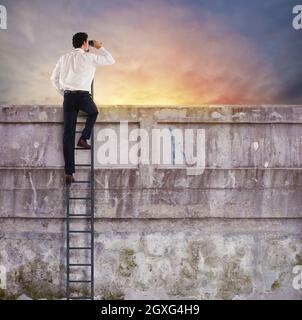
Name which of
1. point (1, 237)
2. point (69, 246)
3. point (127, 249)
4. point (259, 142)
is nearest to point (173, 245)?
point (127, 249)

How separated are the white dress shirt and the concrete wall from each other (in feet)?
1.64

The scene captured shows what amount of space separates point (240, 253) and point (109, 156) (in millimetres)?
2372

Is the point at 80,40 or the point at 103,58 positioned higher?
the point at 80,40

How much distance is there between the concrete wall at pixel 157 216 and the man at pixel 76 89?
0.96ft

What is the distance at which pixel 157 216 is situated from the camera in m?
7.46

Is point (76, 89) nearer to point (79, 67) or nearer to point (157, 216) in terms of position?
point (79, 67)

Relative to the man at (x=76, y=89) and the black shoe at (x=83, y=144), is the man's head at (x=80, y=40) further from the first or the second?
the black shoe at (x=83, y=144)

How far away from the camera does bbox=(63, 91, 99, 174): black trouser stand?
714cm

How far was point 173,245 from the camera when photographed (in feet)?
24.5

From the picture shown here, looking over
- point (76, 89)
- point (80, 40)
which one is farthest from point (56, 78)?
point (80, 40)

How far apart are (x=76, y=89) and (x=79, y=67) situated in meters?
0.31

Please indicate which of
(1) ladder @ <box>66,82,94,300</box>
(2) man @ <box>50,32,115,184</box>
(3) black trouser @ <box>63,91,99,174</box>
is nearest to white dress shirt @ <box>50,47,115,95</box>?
(2) man @ <box>50,32,115,184</box>

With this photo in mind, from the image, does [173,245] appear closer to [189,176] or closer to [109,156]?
[189,176]

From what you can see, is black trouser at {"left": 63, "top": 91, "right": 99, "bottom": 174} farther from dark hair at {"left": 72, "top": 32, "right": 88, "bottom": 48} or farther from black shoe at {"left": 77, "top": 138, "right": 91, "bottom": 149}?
dark hair at {"left": 72, "top": 32, "right": 88, "bottom": 48}
